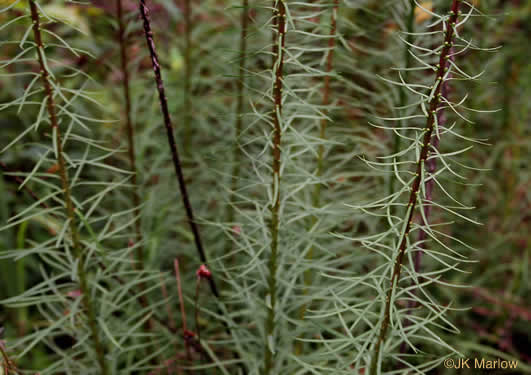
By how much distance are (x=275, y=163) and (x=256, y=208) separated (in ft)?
0.50

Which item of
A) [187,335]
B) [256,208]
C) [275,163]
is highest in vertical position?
[275,163]

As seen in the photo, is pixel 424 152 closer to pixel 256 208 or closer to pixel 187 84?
pixel 256 208

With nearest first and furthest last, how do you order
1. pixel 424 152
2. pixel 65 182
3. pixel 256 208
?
pixel 424 152 → pixel 65 182 → pixel 256 208

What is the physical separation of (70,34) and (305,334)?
206 cm

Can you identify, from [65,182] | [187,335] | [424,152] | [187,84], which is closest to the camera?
[424,152]

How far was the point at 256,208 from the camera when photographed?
118cm

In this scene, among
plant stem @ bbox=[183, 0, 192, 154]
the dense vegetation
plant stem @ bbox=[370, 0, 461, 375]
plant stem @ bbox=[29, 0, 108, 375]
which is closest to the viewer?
plant stem @ bbox=[370, 0, 461, 375]

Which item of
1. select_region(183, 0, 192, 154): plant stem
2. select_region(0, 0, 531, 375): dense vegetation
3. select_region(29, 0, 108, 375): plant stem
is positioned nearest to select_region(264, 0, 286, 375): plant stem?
select_region(0, 0, 531, 375): dense vegetation

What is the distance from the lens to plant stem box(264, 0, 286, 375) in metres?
0.94

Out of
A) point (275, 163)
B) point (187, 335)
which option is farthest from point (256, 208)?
point (187, 335)

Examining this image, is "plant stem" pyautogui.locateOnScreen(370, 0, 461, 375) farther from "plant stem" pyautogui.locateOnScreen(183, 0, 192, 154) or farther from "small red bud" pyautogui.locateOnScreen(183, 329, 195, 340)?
"plant stem" pyautogui.locateOnScreen(183, 0, 192, 154)

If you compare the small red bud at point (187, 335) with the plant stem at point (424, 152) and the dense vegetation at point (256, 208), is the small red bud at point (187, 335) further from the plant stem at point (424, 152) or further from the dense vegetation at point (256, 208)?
the plant stem at point (424, 152)

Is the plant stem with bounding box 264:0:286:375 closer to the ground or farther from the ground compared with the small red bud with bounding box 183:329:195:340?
farther from the ground

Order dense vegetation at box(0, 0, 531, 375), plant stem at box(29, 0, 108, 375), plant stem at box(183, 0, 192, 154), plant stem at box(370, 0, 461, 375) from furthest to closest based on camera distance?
plant stem at box(183, 0, 192, 154) → dense vegetation at box(0, 0, 531, 375) → plant stem at box(29, 0, 108, 375) → plant stem at box(370, 0, 461, 375)
